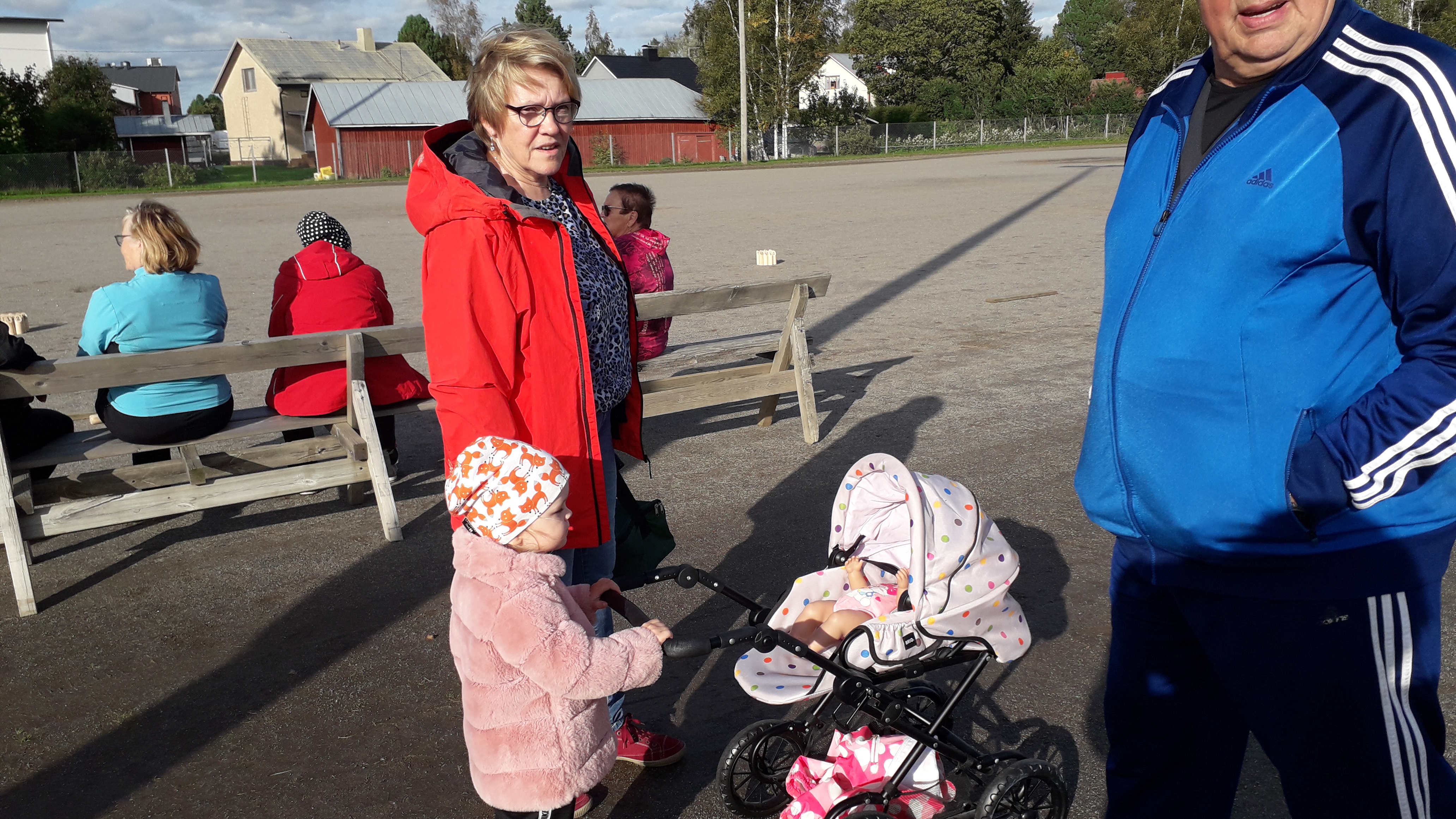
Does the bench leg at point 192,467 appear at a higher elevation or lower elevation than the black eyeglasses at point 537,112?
lower

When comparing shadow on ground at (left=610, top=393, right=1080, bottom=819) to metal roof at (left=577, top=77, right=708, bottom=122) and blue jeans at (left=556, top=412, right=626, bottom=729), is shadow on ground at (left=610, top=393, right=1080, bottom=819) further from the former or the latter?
metal roof at (left=577, top=77, right=708, bottom=122)

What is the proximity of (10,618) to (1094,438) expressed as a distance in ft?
14.8

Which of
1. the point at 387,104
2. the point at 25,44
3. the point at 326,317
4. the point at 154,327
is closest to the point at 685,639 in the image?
the point at 154,327

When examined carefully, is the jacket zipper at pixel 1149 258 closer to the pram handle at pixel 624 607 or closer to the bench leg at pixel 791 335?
the pram handle at pixel 624 607

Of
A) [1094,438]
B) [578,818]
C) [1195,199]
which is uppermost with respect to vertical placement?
[1195,199]

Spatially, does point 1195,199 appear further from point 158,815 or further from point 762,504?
point 762,504

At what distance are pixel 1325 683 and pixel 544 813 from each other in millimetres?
1750

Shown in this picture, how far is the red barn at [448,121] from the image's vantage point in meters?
52.0

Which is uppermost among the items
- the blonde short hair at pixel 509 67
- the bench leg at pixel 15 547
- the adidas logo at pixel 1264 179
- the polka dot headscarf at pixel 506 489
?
the blonde short hair at pixel 509 67

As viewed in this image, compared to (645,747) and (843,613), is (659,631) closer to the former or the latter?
(843,613)

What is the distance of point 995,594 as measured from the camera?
3.06 m

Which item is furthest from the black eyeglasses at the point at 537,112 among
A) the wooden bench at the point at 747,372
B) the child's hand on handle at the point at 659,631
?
the wooden bench at the point at 747,372

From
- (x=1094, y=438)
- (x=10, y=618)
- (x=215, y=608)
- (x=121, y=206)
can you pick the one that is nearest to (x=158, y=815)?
(x=215, y=608)

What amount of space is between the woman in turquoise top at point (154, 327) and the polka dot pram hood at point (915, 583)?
3506 millimetres
